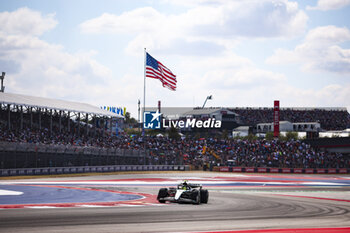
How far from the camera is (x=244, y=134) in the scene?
10350 cm

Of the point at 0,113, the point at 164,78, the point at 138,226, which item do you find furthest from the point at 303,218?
the point at 0,113

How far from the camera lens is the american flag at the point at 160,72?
5169 cm

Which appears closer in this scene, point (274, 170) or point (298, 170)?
point (274, 170)

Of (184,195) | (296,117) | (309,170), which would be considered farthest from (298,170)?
(296,117)

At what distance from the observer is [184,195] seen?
68.5ft

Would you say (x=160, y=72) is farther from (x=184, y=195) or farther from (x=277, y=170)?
(x=184, y=195)

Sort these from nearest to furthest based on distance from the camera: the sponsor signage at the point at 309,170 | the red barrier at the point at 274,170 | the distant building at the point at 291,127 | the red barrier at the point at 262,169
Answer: the red barrier at the point at 274,170
the red barrier at the point at 262,169
the sponsor signage at the point at 309,170
the distant building at the point at 291,127

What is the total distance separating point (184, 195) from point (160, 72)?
→ 3284cm

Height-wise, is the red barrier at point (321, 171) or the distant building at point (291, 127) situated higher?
the distant building at point (291, 127)

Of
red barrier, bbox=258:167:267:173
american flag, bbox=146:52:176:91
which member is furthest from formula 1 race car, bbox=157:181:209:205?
red barrier, bbox=258:167:267:173

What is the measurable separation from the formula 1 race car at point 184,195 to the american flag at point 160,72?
3122cm

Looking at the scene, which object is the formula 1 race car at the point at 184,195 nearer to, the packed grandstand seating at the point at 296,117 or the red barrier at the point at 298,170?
the red barrier at the point at 298,170

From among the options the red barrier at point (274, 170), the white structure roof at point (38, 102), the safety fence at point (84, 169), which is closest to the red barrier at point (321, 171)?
the red barrier at point (274, 170)

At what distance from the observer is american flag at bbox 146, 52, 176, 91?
170ft
